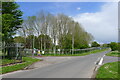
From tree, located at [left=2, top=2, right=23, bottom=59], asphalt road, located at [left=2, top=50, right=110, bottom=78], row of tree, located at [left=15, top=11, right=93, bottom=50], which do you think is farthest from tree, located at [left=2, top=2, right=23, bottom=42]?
row of tree, located at [left=15, top=11, right=93, bottom=50]

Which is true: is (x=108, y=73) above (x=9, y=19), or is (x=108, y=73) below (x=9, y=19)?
below

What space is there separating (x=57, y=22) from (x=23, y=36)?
1099cm

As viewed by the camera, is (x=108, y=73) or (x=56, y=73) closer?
(x=108, y=73)

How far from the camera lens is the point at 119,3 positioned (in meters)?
7.44

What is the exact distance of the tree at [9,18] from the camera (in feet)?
56.7

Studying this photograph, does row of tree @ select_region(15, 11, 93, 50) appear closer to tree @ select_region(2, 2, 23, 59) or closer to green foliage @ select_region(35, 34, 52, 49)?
green foliage @ select_region(35, 34, 52, 49)

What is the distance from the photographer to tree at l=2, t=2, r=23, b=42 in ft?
56.7

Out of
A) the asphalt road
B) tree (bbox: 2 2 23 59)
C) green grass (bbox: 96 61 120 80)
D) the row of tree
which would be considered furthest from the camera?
the row of tree

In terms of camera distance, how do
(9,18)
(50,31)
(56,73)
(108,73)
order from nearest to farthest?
(108,73) → (56,73) → (9,18) → (50,31)

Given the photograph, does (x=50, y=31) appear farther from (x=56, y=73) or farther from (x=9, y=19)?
(x=56, y=73)

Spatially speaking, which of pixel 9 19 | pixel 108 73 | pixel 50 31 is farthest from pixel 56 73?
pixel 50 31

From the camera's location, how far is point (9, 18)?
58.4 ft

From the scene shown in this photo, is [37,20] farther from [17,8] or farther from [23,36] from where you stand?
[17,8]

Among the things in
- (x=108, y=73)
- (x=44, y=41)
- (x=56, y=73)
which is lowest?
(x=56, y=73)
